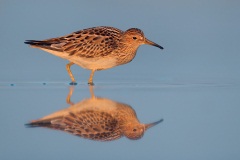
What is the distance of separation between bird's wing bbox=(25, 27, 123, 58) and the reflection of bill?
12.2 feet

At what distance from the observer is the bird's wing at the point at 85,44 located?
13273mm

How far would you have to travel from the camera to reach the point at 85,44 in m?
13.4

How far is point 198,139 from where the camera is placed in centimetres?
804

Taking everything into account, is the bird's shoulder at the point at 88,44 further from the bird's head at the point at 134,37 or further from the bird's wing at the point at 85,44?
the bird's head at the point at 134,37

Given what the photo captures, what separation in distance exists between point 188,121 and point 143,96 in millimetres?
1983

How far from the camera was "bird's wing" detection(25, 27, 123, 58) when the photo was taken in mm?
13273

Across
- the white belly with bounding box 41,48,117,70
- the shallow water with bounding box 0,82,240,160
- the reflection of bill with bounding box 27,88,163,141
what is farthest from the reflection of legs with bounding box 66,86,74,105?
the white belly with bounding box 41,48,117,70

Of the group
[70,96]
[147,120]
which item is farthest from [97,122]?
[70,96]

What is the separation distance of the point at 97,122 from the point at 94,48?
5.00 meters

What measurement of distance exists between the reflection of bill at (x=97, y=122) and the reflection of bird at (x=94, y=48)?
12.0ft

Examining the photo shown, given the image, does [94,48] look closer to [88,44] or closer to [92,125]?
[88,44]

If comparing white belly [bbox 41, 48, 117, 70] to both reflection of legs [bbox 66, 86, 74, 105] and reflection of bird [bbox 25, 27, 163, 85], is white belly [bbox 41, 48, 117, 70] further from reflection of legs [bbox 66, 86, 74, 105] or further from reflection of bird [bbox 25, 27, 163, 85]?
reflection of legs [bbox 66, 86, 74, 105]

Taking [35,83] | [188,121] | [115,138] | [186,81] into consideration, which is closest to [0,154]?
[115,138]

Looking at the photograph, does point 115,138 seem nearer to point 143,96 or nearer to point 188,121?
point 188,121
